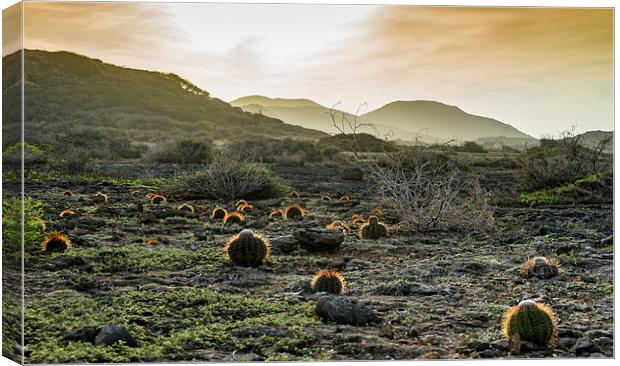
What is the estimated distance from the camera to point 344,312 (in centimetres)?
558

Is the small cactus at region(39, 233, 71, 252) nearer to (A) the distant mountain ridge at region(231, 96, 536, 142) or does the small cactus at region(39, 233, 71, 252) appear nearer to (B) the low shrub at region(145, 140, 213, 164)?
(A) the distant mountain ridge at region(231, 96, 536, 142)

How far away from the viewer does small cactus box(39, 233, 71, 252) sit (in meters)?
7.69

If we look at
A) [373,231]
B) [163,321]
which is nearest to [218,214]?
[373,231]

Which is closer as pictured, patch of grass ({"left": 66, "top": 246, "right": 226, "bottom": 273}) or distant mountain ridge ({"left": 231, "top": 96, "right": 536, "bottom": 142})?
patch of grass ({"left": 66, "top": 246, "right": 226, "bottom": 273})

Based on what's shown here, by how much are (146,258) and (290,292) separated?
188 centimetres

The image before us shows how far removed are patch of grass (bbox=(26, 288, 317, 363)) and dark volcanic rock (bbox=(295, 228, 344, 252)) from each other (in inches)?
75.4

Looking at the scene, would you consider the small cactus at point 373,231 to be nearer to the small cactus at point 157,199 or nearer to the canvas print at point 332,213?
the canvas print at point 332,213

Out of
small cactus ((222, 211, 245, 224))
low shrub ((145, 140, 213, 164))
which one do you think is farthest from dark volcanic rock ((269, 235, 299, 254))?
low shrub ((145, 140, 213, 164))

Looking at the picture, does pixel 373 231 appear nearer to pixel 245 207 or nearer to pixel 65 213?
pixel 245 207

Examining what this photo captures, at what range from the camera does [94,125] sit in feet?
92.7

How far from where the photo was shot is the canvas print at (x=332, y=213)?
5418 millimetres

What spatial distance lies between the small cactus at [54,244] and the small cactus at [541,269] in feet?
14.4

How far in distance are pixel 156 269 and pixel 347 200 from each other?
6.51 meters

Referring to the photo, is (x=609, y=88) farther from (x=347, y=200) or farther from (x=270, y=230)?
(x=347, y=200)
